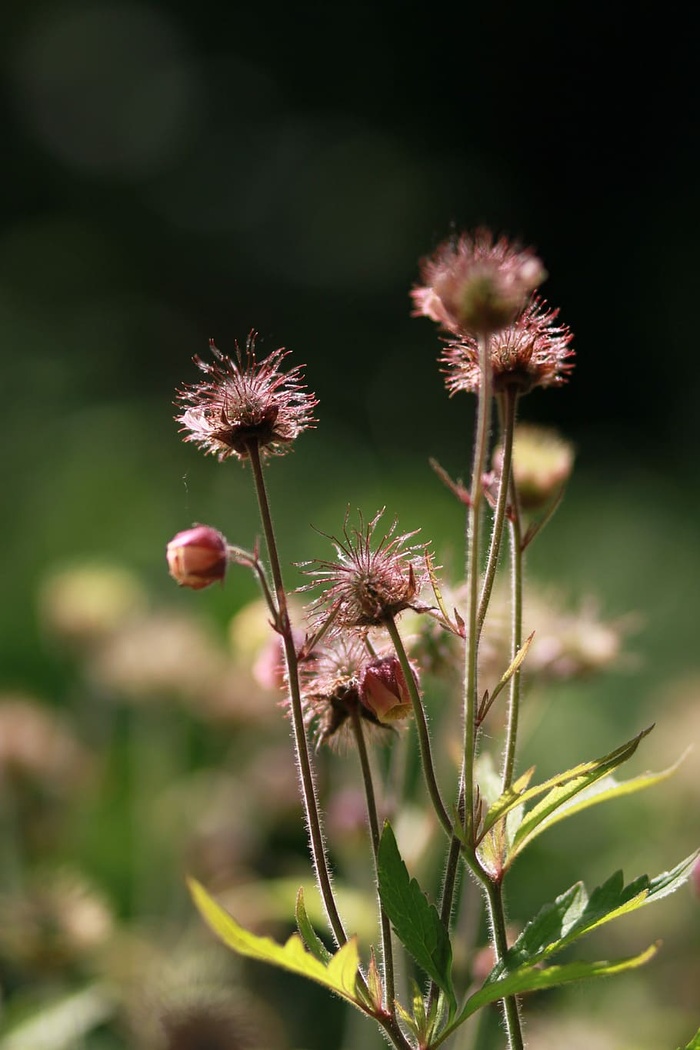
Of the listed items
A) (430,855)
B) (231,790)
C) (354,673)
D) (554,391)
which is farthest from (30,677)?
(554,391)

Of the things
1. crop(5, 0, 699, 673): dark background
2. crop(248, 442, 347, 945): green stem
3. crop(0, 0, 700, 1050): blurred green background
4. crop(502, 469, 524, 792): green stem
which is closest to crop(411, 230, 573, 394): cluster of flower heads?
crop(502, 469, 524, 792): green stem

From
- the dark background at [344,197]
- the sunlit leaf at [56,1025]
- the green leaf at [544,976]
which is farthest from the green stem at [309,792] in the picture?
the dark background at [344,197]

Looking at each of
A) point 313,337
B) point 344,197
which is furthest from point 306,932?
point 344,197

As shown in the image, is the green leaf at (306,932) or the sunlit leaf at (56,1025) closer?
the green leaf at (306,932)

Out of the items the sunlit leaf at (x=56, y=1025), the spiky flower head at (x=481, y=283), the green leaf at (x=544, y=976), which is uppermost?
the spiky flower head at (x=481, y=283)

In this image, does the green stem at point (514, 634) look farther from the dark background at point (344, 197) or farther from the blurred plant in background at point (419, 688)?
the dark background at point (344, 197)

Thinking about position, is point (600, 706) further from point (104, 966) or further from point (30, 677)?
point (104, 966)
